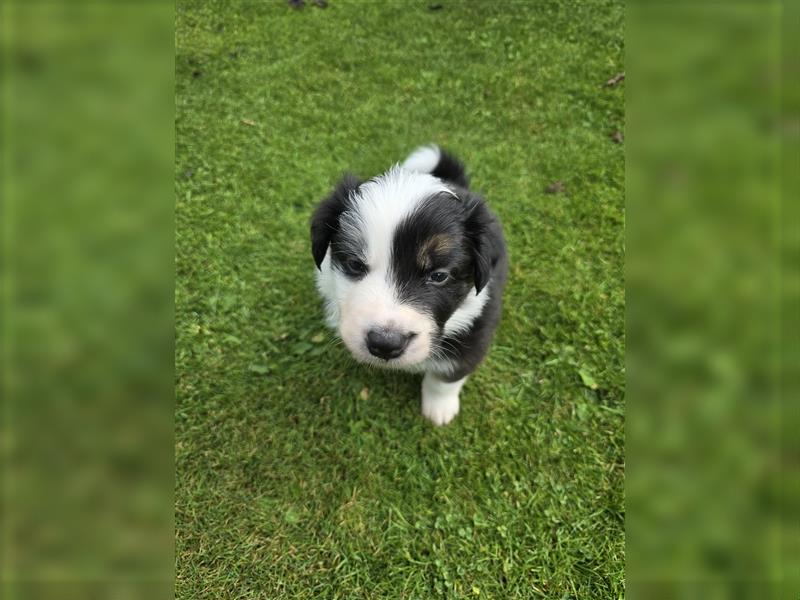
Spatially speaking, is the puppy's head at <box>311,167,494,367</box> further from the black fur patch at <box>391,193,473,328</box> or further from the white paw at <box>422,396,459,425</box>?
the white paw at <box>422,396,459,425</box>

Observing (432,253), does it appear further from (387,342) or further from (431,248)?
(387,342)

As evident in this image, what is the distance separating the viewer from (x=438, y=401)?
3109mm

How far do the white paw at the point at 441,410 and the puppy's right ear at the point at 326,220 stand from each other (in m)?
1.20

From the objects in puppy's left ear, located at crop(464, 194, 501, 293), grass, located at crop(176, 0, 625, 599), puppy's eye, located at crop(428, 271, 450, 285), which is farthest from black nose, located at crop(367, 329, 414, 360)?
grass, located at crop(176, 0, 625, 599)

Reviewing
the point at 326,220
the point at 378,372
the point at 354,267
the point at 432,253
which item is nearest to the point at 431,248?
the point at 432,253

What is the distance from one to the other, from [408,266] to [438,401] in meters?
1.16

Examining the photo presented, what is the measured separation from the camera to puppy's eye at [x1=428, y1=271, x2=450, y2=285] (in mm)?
2365

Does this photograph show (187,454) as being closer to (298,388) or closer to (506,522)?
(298,388)

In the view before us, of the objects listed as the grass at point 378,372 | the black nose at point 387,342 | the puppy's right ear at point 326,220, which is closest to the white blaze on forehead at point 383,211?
the puppy's right ear at point 326,220
